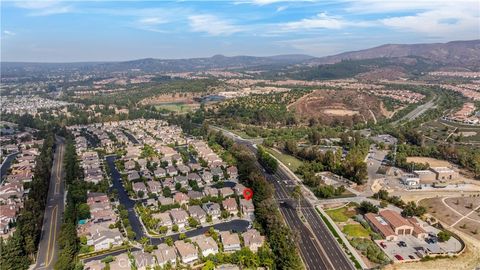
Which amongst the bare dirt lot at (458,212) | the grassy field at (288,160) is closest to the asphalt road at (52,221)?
the grassy field at (288,160)

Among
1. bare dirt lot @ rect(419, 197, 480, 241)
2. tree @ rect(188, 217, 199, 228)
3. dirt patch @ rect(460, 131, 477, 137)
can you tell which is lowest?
bare dirt lot @ rect(419, 197, 480, 241)

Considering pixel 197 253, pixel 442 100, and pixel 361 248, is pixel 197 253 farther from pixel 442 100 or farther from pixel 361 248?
pixel 442 100

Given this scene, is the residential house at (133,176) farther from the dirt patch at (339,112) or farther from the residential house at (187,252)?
the dirt patch at (339,112)

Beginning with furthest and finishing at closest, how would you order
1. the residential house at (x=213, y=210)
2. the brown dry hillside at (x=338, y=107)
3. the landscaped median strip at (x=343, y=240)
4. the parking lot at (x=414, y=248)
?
the brown dry hillside at (x=338, y=107) < the residential house at (x=213, y=210) < the parking lot at (x=414, y=248) < the landscaped median strip at (x=343, y=240)

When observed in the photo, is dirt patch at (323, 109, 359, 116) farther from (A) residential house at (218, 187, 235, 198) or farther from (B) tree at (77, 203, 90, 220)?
(B) tree at (77, 203, 90, 220)

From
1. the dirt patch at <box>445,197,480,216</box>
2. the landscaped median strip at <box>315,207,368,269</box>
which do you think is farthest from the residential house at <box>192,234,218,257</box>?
the dirt patch at <box>445,197,480,216</box>

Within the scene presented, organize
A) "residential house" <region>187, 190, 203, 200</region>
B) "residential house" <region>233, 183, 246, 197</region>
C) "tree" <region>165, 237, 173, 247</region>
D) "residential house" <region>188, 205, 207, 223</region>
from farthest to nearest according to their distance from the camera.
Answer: "residential house" <region>233, 183, 246, 197</region>, "residential house" <region>187, 190, 203, 200</region>, "residential house" <region>188, 205, 207, 223</region>, "tree" <region>165, 237, 173, 247</region>

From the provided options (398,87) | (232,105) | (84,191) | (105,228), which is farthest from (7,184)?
(398,87)
